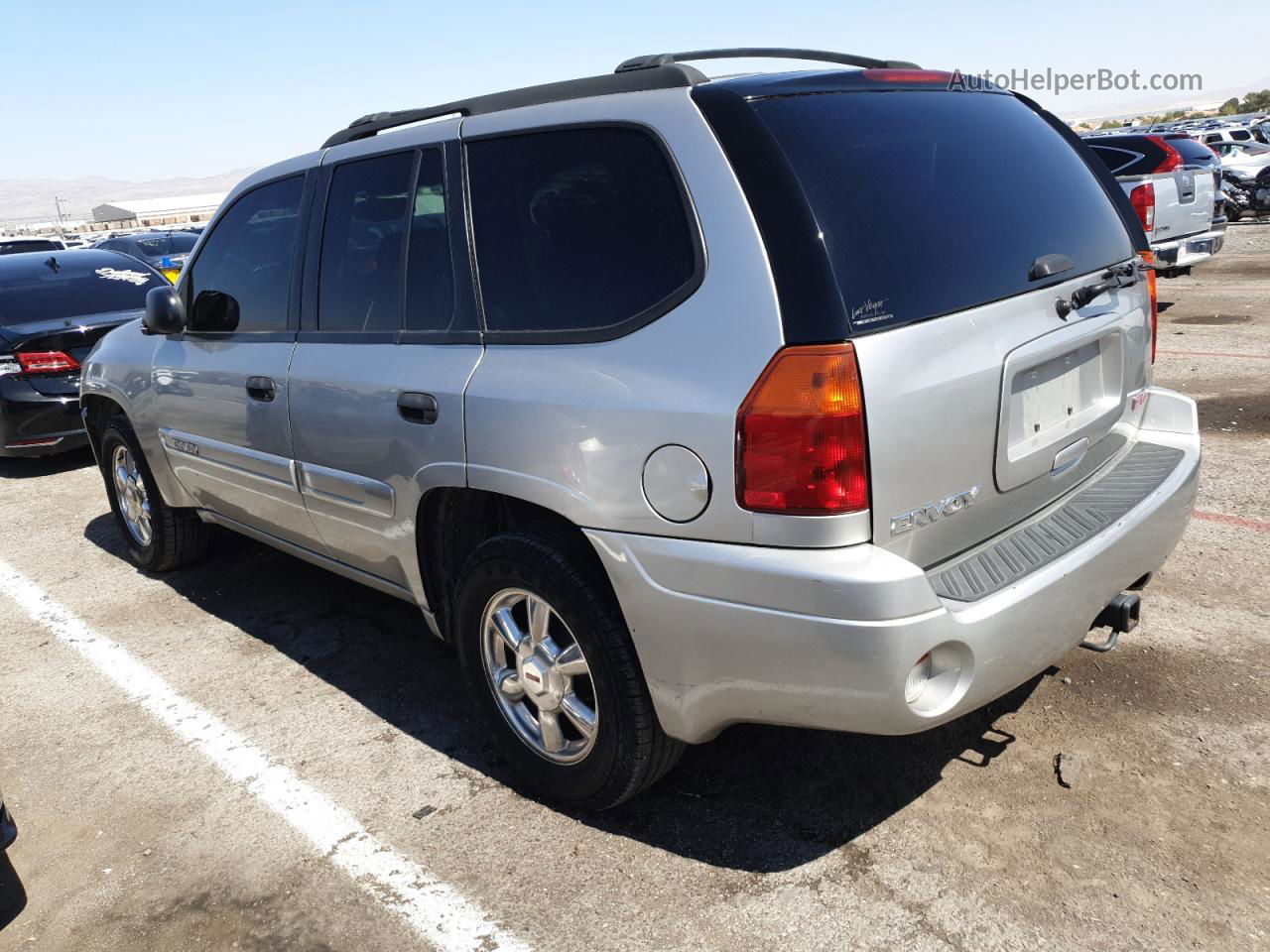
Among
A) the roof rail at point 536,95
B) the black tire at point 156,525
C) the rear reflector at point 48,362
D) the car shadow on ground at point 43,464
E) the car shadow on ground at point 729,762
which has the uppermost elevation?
the roof rail at point 536,95

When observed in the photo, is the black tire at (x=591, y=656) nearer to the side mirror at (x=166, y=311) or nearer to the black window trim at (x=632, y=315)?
the black window trim at (x=632, y=315)

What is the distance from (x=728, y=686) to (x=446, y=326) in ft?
4.58

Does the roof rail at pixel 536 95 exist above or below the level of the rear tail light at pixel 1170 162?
above

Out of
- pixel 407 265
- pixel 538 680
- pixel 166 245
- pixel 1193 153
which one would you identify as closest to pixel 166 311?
pixel 407 265

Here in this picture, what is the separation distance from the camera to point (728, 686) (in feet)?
8.00

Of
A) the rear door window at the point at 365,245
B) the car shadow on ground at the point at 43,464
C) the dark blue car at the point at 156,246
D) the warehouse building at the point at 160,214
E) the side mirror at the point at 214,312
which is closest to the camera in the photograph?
the rear door window at the point at 365,245

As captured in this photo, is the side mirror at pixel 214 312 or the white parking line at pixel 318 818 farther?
the side mirror at pixel 214 312

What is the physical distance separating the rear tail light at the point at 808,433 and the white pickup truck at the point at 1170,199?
31.6 ft

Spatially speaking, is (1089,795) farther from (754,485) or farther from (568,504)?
(568,504)

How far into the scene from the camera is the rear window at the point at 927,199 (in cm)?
232

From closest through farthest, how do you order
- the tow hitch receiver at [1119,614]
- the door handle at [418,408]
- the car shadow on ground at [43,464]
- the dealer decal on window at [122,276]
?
the tow hitch receiver at [1119,614], the door handle at [418,408], the car shadow on ground at [43,464], the dealer decal on window at [122,276]

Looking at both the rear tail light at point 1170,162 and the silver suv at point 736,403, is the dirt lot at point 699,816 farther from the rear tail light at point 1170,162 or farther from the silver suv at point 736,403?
the rear tail light at point 1170,162

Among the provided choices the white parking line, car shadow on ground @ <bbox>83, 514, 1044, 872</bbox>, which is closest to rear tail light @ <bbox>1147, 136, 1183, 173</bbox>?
car shadow on ground @ <bbox>83, 514, 1044, 872</bbox>

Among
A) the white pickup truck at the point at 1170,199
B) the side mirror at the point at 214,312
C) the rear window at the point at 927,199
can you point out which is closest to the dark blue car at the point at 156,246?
the white pickup truck at the point at 1170,199
